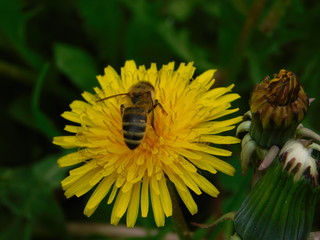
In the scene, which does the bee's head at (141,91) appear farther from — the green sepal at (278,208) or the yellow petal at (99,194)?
the green sepal at (278,208)

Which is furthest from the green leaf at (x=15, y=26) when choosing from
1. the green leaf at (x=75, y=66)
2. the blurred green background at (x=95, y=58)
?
the green leaf at (x=75, y=66)

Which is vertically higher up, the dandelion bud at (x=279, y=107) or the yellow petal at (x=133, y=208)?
the dandelion bud at (x=279, y=107)

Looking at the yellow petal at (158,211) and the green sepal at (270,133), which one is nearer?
the green sepal at (270,133)

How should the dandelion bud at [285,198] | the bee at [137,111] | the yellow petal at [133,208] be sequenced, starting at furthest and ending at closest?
the yellow petal at [133,208], the bee at [137,111], the dandelion bud at [285,198]

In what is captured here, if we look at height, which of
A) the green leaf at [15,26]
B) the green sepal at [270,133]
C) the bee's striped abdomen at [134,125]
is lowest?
the green sepal at [270,133]

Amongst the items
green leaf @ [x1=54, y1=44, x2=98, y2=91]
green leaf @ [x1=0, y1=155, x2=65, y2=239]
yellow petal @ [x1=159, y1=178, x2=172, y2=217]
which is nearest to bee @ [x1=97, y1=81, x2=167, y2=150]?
yellow petal @ [x1=159, y1=178, x2=172, y2=217]

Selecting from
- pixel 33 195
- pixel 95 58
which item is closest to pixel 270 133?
pixel 33 195

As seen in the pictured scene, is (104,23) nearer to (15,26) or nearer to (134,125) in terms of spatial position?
(15,26)

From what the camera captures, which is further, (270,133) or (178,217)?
(178,217)
